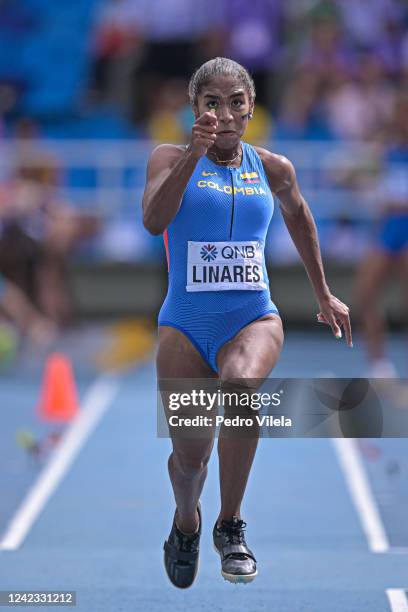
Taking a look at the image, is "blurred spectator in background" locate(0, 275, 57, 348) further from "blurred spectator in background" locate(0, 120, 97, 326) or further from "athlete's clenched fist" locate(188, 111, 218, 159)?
"athlete's clenched fist" locate(188, 111, 218, 159)

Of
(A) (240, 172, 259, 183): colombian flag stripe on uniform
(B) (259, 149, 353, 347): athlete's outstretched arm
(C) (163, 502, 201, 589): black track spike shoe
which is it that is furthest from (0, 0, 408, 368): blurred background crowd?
(C) (163, 502, 201, 589): black track spike shoe

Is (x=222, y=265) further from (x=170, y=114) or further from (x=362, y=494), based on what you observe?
(x=170, y=114)

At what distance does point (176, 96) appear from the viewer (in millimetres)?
17203

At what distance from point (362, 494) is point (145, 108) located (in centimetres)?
1066

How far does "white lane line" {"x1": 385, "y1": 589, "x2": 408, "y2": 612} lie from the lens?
5712mm

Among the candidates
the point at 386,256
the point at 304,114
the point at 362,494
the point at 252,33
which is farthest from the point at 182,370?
the point at 252,33

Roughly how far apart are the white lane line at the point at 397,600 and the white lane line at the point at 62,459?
7.21 feet

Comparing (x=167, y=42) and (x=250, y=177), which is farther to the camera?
(x=167, y=42)

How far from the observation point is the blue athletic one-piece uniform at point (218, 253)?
5.23 metres

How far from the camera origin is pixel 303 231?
5.55 metres

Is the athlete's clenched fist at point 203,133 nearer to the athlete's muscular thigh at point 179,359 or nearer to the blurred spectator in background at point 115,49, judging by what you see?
the athlete's muscular thigh at point 179,359

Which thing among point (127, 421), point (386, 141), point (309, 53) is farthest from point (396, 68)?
point (127, 421)

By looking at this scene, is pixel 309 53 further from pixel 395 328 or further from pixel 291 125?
pixel 395 328

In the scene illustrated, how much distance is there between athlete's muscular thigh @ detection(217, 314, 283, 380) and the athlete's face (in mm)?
794
